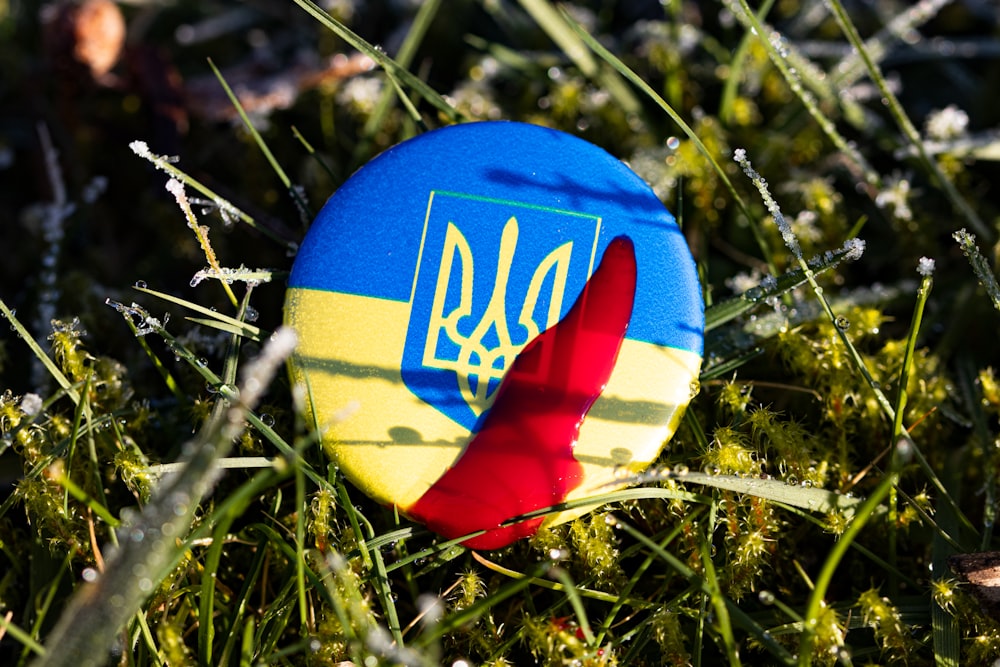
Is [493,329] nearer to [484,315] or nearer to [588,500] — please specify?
[484,315]

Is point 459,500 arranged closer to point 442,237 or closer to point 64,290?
point 442,237

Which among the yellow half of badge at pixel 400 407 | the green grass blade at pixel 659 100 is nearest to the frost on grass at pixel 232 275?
the yellow half of badge at pixel 400 407

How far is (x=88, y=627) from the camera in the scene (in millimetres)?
760

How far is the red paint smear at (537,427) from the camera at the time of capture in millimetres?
1101

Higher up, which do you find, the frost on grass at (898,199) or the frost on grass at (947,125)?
the frost on grass at (947,125)

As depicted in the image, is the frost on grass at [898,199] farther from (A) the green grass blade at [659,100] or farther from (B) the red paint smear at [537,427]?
(B) the red paint smear at [537,427]

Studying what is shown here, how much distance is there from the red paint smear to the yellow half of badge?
20 mm

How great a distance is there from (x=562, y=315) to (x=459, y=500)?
30cm

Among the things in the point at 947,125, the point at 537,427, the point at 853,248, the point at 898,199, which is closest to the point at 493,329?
the point at 537,427

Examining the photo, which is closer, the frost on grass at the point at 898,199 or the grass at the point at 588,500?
the grass at the point at 588,500

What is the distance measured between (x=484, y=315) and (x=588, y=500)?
11.8 inches

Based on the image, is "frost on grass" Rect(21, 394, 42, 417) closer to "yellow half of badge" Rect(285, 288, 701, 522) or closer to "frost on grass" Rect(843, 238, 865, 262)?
"yellow half of badge" Rect(285, 288, 701, 522)

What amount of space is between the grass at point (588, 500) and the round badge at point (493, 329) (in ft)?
0.23

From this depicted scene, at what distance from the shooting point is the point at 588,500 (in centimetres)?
106
